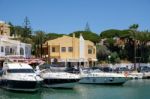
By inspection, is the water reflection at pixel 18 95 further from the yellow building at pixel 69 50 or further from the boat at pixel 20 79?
the yellow building at pixel 69 50

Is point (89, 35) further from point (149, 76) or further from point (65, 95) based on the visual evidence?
point (65, 95)

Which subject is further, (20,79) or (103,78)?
(103,78)

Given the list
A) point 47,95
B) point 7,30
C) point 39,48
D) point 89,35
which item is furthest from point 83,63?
point 47,95

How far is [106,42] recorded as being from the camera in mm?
103375

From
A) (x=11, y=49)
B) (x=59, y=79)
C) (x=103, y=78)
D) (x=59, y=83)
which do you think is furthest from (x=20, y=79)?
(x=11, y=49)

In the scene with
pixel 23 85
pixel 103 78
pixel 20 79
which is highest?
pixel 20 79

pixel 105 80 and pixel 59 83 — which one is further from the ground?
pixel 105 80

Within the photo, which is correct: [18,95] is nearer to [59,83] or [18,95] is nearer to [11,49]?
[59,83]

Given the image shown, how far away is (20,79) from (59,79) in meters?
6.65

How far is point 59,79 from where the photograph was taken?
154ft

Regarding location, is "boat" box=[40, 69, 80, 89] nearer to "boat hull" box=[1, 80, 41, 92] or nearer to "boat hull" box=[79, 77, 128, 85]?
"boat hull" box=[1, 80, 41, 92]

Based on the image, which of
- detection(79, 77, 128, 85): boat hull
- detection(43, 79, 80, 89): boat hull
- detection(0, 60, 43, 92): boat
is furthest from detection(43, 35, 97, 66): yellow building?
detection(0, 60, 43, 92): boat

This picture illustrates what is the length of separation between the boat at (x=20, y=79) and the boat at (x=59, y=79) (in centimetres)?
410

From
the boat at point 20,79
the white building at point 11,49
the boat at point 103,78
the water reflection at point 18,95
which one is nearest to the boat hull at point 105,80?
the boat at point 103,78
